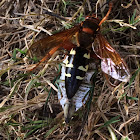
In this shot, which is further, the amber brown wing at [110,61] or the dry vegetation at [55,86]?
the dry vegetation at [55,86]

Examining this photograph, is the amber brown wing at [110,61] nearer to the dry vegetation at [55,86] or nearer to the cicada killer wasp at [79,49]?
the cicada killer wasp at [79,49]

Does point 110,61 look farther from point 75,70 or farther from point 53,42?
point 53,42

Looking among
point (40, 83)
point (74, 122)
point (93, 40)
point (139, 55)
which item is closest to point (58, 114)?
point (74, 122)

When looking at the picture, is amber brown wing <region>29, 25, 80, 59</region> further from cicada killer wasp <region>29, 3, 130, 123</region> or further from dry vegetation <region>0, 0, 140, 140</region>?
dry vegetation <region>0, 0, 140, 140</region>

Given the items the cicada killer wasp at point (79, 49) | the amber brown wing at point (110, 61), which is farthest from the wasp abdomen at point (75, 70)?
the amber brown wing at point (110, 61)

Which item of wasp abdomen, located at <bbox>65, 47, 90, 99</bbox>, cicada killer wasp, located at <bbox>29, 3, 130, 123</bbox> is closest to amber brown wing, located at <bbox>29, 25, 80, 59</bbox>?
cicada killer wasp, located at <bbox>29, 3, 130, 123</bbox>

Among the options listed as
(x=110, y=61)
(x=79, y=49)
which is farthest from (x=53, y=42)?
(x=110, y=61)

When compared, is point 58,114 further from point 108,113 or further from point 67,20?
point 67,20
